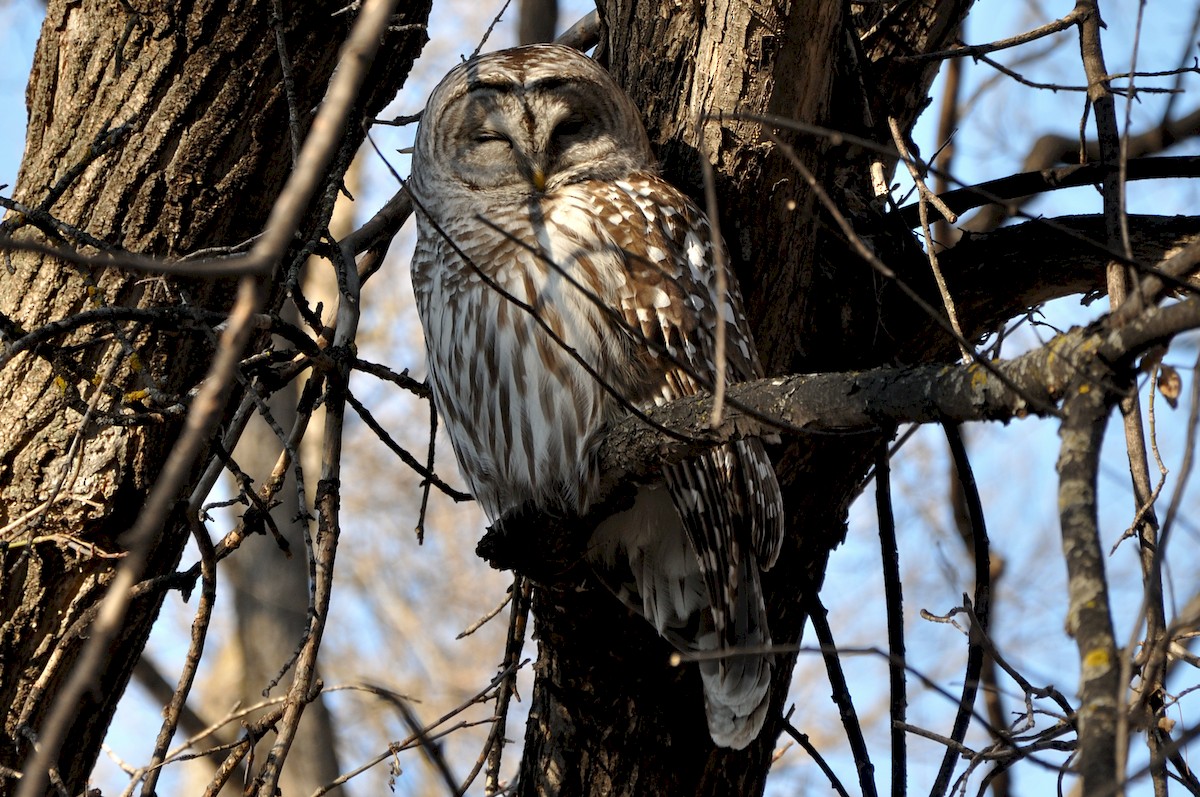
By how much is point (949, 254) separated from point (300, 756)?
209 inches

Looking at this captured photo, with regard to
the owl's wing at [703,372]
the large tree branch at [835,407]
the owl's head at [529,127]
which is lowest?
the large tree branch at [835,407]

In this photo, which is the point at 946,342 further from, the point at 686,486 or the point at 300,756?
the point at 300,756

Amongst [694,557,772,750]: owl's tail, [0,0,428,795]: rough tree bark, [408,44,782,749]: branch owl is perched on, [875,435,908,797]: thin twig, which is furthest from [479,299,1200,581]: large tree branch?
[0,0,428,795]: rough tree bark

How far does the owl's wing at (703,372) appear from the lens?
2.88 m

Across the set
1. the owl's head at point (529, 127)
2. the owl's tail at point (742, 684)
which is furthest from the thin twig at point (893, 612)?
the owl's head at point (529, 127)

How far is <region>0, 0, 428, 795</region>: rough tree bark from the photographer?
3141 millimetres

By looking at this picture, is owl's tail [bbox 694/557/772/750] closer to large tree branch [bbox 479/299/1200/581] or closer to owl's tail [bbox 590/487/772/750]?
owl's tail [bbox 590/487/772/750]

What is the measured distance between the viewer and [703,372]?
10.0ft

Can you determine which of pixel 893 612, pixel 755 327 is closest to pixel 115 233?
pixel 755 327

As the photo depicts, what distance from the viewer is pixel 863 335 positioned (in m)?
3.29

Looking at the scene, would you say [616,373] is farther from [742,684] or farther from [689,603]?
[742,684]

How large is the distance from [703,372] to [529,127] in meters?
1.05

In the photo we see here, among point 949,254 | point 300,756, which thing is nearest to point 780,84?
point 949,254

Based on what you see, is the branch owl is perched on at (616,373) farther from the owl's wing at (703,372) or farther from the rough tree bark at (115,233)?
the rough tree bark at (115,233)
